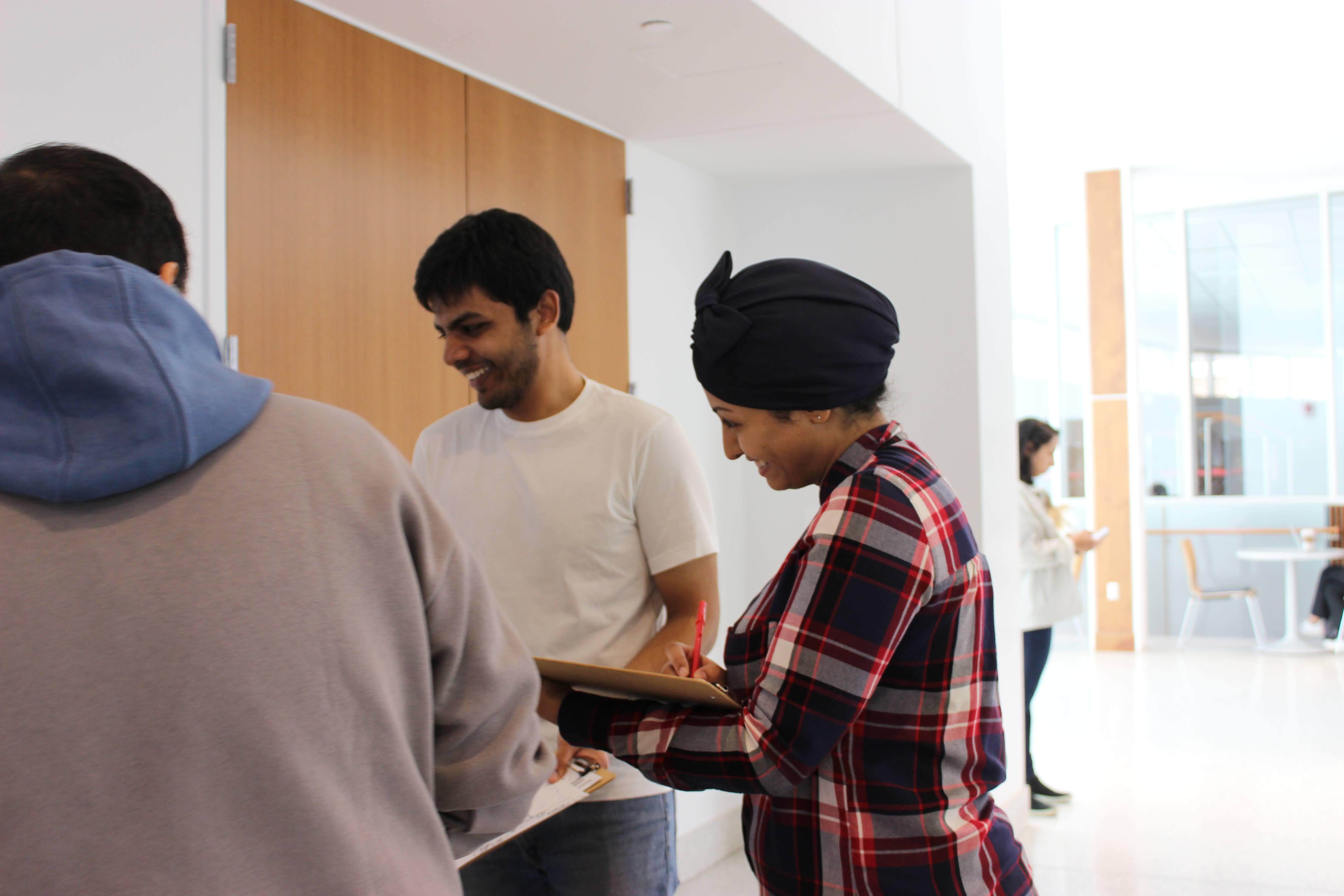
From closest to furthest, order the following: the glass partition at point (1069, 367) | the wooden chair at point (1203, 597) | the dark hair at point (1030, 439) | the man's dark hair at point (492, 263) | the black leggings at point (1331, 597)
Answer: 1. the man's dark hair at point (492, 263)
2. the dark hair at point (1030, 439)
3. the black leggings at point (1331, 597)
4. the wooden chair at point (1203, 597)
5. the glass partition at point (1069, 367)

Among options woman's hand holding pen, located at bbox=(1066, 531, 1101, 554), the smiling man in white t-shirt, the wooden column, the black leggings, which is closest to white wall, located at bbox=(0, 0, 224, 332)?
the smiling man in white t-shirt

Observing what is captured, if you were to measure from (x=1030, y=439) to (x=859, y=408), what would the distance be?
397 centimetres

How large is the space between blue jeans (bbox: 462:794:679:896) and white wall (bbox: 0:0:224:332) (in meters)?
1.11

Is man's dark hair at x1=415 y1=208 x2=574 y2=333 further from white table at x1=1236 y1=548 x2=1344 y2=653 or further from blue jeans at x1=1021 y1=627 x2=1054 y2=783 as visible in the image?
white table at x1=1236 y1=548 x2=1344 y2=653

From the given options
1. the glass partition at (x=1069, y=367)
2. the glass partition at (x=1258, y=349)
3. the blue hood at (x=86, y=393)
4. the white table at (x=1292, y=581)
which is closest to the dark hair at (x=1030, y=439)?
the white table at (x=1292, y=581)

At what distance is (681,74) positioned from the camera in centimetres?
289

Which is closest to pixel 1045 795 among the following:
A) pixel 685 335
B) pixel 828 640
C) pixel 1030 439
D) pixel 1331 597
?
pixel 1030 439

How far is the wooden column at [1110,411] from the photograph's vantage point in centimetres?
842

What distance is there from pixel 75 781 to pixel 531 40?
89.1 inches

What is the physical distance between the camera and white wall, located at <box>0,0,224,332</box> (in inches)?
68.6

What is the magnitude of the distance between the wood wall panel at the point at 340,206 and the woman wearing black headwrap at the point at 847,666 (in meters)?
1.22

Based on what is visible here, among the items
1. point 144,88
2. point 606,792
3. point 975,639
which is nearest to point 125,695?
point 975,639

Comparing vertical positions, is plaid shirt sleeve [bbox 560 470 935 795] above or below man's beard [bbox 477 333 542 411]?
below

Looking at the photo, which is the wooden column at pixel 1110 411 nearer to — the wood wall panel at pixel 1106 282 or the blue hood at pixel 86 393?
the wood wall panel at pixel 1106 282
